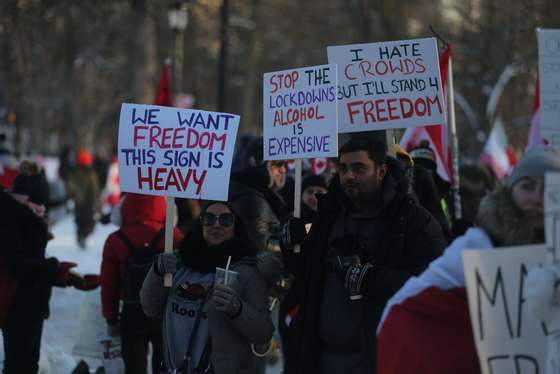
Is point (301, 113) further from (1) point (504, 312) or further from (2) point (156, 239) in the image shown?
(1) point (504, 312)

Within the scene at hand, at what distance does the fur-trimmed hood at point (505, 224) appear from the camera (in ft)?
12.8

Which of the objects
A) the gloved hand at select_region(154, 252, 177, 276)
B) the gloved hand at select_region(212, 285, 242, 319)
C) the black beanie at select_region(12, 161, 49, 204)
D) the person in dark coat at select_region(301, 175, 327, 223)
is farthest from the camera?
the person in dark coat at select_region(301, 175, 327, 223)

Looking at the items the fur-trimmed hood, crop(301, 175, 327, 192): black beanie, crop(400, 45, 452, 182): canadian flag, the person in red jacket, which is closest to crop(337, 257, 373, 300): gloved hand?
the fur-trimmed hood

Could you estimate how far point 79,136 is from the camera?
44.4m

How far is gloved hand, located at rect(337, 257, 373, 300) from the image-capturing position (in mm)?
4750

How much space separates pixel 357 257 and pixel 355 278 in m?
0.11

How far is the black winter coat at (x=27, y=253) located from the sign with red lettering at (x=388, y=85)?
1910 millimetres

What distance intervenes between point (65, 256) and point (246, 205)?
9.88m

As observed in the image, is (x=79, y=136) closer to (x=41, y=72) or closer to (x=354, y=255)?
(x=41, y=72)

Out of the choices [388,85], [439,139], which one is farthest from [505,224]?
[439,139]

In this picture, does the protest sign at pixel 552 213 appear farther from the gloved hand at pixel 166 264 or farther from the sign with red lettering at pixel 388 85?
the sign with red lettering at pixel 388 85

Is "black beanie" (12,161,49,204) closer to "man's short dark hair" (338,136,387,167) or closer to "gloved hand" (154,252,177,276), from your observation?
"gloved hand" (154,252,177,276)

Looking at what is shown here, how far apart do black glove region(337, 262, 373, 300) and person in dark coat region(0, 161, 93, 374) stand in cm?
256

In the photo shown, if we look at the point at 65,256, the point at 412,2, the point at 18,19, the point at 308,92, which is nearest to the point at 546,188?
the point at 308,92
